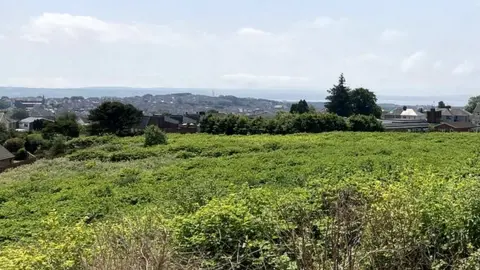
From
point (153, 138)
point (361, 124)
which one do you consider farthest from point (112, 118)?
point (361, 124)

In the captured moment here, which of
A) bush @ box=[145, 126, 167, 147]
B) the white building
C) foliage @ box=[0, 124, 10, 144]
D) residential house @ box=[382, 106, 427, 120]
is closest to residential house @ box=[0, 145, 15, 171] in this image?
bush @ box=[145, 126, 167, 147]

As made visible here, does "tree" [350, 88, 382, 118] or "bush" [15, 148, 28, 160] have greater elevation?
"tree" [350, 88, 382, 118]

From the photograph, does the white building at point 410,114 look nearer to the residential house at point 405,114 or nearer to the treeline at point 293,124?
the residential house at point 405,114

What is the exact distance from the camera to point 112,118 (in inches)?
1367

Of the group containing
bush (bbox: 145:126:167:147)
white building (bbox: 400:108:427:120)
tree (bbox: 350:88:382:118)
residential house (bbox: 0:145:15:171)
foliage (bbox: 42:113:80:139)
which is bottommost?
residential house (bbox: 0:145:15:171)

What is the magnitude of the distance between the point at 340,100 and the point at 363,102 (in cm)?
241

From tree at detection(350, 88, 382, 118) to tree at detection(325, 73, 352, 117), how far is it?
52cm

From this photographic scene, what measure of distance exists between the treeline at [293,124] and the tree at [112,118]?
24.6 ft

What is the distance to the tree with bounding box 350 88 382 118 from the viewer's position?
47.6m

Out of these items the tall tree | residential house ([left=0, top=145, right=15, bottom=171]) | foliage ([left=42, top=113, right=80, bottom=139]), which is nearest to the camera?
residential house ([left=0, top=145, right=15, bottom=171])

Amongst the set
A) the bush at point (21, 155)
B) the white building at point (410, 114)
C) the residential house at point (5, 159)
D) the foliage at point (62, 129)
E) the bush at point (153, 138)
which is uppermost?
the white building at point (410, 114)

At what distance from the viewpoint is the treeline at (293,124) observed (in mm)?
28562

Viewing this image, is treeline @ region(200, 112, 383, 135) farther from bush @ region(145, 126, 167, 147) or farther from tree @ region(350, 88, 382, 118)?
tree @ region(350, 88, 382, 118)

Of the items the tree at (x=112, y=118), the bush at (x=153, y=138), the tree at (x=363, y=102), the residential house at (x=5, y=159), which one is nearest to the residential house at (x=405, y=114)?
the tree at (x=363, y=102)
